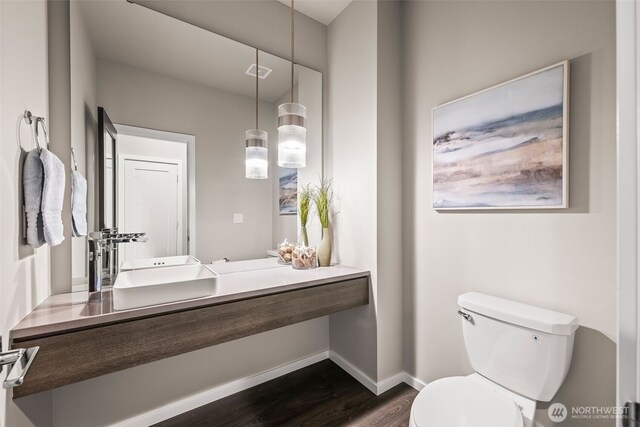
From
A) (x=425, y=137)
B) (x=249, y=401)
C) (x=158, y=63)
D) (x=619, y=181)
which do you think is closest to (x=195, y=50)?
(x=158, y=63)

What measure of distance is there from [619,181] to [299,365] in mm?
2205

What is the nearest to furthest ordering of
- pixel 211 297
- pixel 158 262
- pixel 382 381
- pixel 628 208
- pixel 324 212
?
pixel 628 208 → pixel 211 297 → pixel 158 262 → pixel 382 381 → pixel 324 212

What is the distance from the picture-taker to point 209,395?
1812 millimetres

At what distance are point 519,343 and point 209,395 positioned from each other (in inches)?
69.7

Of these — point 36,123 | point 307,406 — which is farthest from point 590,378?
point 36,123

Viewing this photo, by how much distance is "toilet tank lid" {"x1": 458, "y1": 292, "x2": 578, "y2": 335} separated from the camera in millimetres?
1152

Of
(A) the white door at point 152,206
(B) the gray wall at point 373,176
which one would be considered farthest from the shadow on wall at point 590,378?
(A) the white door at point 152,206

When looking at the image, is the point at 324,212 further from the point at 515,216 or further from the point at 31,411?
the point at 31,411

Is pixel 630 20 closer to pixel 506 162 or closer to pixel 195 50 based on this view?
pixel 506 162

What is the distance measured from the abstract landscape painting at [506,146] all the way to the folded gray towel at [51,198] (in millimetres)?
1872

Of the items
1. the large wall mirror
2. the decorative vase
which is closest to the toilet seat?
the decorative vase

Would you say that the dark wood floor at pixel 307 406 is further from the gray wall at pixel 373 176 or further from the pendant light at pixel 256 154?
the pendant light at pixel 256 154

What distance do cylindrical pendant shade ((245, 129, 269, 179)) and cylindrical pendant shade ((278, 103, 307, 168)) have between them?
0.96 feet

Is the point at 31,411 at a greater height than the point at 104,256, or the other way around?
the point at 104,256
